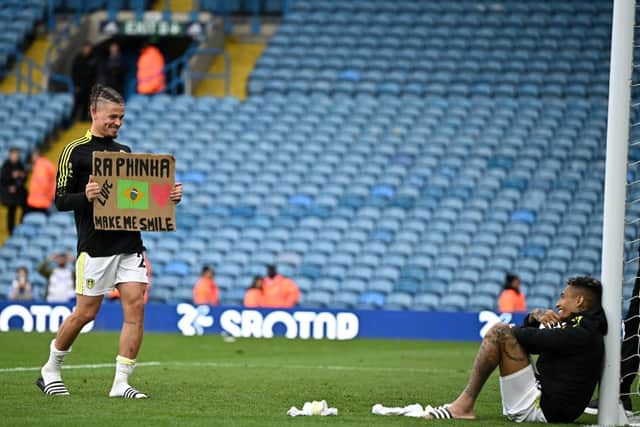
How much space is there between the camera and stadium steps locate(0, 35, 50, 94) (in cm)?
3022

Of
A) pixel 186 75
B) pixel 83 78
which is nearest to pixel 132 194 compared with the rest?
pixel 186 75

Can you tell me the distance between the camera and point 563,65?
91.6 feet

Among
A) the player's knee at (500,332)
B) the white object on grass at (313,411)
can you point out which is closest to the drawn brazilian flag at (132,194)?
the white object on grass at (313,411)

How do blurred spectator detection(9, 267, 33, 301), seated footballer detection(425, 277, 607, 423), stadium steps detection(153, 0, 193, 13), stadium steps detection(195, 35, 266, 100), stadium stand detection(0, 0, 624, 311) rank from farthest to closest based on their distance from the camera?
stadium steps detection(153, 0, 193, 13)
stadium steps detection(195, 35, 266, 100)
stadium stand detection(0, 0, 624, 311)
blurred spectator detection(9, 267, 33, 301)
seated footballer detection(425, 277, 607, 423)

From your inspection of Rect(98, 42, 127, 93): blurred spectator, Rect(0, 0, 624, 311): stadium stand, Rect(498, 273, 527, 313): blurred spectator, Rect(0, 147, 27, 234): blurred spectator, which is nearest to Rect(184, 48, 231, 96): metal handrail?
Rect(0, 0, 624, 311): stadium stand

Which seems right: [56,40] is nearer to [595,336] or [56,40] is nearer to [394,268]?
[394,268]

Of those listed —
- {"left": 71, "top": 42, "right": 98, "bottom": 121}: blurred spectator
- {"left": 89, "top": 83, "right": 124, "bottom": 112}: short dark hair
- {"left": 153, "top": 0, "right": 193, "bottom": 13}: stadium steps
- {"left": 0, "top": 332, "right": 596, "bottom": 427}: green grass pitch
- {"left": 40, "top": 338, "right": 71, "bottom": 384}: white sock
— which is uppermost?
{"left": 153, "top": 0, "right": 193, "bottom": 13}: stadium steps

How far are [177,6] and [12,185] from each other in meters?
9.67

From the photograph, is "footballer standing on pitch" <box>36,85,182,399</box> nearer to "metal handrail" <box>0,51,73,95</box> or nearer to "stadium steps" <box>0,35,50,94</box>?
"metal handrail" <box>0,51,73,95</box>

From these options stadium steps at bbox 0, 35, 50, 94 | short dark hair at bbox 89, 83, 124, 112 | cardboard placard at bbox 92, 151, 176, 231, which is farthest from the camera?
stadium steps at bbox 0, 35, 50, 94

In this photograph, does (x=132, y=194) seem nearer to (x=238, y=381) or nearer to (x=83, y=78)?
(x=238, y=381)

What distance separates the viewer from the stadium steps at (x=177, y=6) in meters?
32.1

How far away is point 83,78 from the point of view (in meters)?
28.5

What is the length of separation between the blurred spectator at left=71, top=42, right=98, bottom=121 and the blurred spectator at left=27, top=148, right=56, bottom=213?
151 inches
